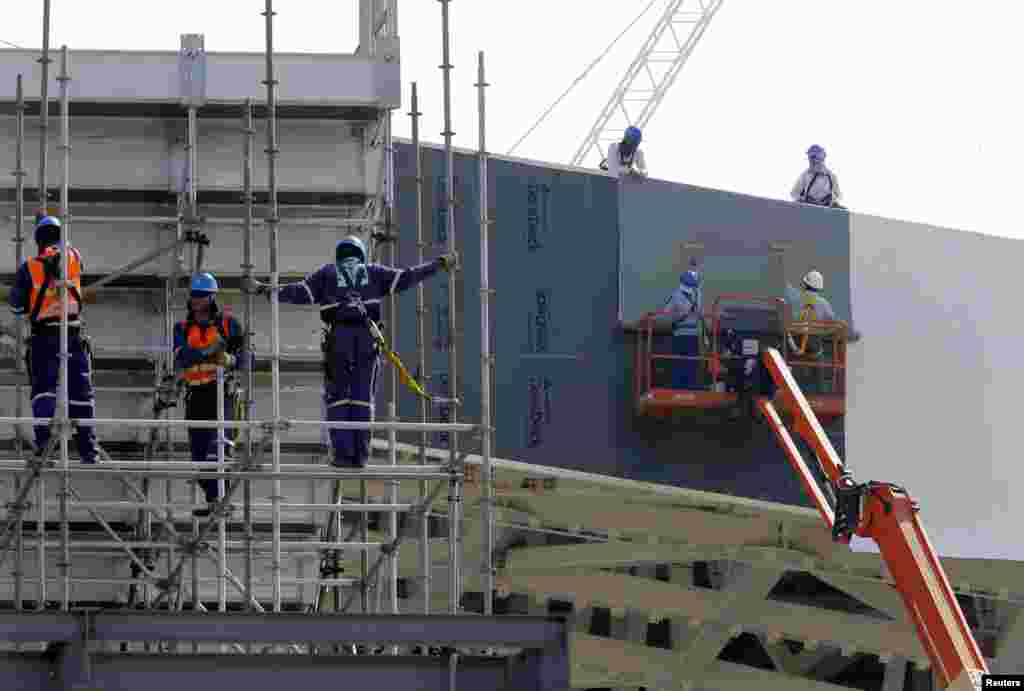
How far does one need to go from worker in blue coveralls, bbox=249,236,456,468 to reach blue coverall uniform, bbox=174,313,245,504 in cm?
183

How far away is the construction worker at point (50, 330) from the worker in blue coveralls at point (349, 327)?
1937mm

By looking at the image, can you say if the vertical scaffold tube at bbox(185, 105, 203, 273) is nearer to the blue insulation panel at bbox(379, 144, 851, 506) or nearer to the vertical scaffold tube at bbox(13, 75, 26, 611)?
the vertical scaffold tube at bbox(13, 75, 26, 611)

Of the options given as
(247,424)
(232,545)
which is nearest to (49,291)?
(247,424)

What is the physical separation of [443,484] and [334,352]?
5.11ft

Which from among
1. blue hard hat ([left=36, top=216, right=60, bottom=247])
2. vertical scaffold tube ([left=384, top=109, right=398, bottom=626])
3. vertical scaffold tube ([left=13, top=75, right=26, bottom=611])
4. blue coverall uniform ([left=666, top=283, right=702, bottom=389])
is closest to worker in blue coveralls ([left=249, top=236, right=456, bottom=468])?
vertical scaffold tube ([left=384, top=109, right=398, bottom=626])

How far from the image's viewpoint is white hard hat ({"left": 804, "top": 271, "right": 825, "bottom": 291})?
3950 centimetres

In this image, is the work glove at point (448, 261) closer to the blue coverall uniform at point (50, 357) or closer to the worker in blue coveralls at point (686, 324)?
the blue coverall uniform at point (50, 357)

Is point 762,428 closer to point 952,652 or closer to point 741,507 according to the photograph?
point 741,507

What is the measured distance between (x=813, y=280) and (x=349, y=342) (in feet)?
52.3

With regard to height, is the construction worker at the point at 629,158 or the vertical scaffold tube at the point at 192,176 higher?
the construction worker at the point at 629,158

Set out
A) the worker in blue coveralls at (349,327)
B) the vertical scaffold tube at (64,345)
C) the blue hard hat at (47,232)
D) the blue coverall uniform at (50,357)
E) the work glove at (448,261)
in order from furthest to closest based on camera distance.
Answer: the blue hard hat at (47,232)
the blue coverall uniform at (50,357)
the worker in blue coveralls at (349,327)
the work glove at (448,261)
the vertical scaffold tube at (64,345)

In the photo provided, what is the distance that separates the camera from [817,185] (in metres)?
40.9

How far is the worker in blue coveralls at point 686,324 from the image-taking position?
128 feet

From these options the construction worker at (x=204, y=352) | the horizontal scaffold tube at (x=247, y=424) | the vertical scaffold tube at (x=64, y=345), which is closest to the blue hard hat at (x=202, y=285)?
the construction worker at (x=204, y=352)
